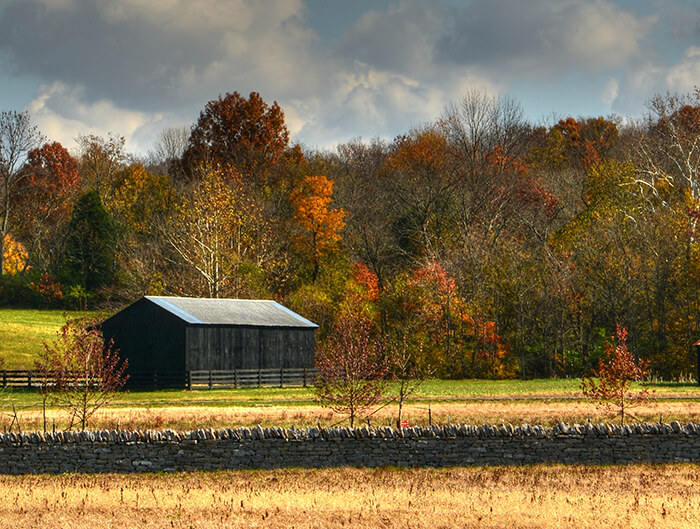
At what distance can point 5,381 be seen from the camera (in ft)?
173

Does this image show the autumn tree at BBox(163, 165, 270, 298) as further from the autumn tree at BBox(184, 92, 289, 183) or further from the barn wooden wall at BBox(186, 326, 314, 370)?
the autumn tree at BBox(184, 92, 289, 183)

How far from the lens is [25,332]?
2869 inches

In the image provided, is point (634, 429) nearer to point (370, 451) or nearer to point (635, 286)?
point (370, 451)

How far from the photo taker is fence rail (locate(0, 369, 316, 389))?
53594 millimetres

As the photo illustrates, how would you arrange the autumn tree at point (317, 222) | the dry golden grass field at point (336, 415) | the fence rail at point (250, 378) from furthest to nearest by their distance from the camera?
1. the autumn tree at point (317, 222)
2. the fence rail at point (250, 378)
3. the dry golden grass field at point (336, 415)

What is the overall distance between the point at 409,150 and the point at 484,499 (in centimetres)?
7774

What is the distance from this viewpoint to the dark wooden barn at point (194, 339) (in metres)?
54.6

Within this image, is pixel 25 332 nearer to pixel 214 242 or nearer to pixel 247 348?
pixel 214 242

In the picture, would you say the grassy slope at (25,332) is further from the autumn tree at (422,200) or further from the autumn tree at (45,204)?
the autumn tree at (422,200)

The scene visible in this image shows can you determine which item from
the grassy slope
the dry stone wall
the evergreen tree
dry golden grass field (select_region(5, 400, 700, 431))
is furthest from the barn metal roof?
the evergreen tree

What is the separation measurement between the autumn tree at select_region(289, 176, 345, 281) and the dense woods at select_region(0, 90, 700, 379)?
0.57ft

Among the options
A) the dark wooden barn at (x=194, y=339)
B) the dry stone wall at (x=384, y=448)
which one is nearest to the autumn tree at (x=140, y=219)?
the dark wooden barn at (x=194, y=339)

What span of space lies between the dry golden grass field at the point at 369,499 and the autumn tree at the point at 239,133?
74185 millimetres

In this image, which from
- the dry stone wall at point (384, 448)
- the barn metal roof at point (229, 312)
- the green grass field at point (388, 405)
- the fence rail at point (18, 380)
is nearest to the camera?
the dry stone wall at point (384, 448)
